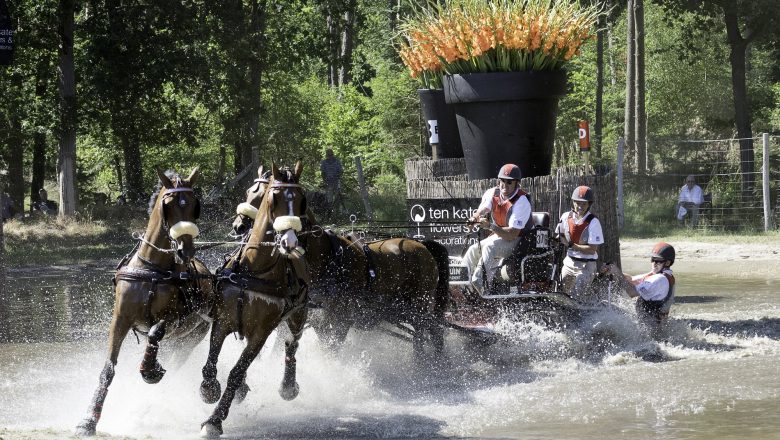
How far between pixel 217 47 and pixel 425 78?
49.0ft

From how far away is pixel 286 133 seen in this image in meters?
34.3

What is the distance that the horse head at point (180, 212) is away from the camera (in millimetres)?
7992

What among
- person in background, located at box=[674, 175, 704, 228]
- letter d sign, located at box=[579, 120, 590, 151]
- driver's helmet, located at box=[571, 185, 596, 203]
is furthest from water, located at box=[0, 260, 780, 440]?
person in background, located at box=[674, 175, 704, 228]

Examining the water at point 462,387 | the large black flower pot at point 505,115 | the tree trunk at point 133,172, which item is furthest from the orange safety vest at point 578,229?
the tree trunk at point 133,172

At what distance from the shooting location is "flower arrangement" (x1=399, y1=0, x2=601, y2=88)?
1185cm

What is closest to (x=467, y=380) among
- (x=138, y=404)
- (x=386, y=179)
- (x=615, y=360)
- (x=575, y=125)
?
(x=615, y=360)

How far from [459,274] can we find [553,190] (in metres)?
1.38

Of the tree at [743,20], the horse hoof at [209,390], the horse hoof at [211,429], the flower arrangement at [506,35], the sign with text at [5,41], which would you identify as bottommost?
the horse hoof at [211,429]

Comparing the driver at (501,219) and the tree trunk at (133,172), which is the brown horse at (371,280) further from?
the tree trunk at (133,172)

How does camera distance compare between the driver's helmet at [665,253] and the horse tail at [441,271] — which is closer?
the horse tail at [441,271]

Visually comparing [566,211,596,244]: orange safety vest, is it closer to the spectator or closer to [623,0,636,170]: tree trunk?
[623,0,636,170]: tree trunk

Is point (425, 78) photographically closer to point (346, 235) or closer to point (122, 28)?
point (346, 235)

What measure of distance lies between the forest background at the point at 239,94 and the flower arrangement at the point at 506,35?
10723 millimetres

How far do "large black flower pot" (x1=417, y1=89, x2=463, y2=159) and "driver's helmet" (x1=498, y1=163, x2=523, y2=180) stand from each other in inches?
83.8
